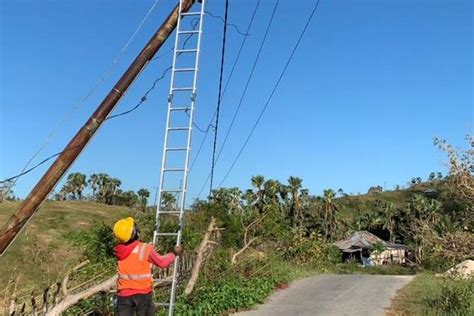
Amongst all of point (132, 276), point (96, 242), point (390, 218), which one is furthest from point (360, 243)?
point (132, 276)

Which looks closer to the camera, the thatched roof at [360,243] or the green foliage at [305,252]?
the green foliage at [305,252]

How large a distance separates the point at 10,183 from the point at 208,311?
4.67 metres

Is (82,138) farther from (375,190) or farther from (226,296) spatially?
(375,190)

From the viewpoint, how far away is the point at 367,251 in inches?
2714

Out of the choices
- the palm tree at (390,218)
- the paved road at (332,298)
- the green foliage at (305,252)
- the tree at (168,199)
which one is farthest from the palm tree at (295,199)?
the tree at (168,199)

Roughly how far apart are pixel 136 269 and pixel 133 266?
0.17ft

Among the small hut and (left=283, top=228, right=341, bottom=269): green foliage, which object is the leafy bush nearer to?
(left=283, top=228, right=341, bottom=269): green foliage

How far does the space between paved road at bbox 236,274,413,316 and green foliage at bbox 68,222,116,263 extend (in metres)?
5.40

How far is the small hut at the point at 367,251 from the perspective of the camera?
2598 inches

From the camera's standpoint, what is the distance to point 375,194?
127 m

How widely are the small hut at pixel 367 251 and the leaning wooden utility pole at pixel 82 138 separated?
197 ft

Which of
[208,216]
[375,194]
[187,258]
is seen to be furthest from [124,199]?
[187,258]

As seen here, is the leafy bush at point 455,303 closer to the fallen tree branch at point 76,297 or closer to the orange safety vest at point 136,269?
the fallen tree branch at point 76,297

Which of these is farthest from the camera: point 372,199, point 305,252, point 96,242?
point 372,199
